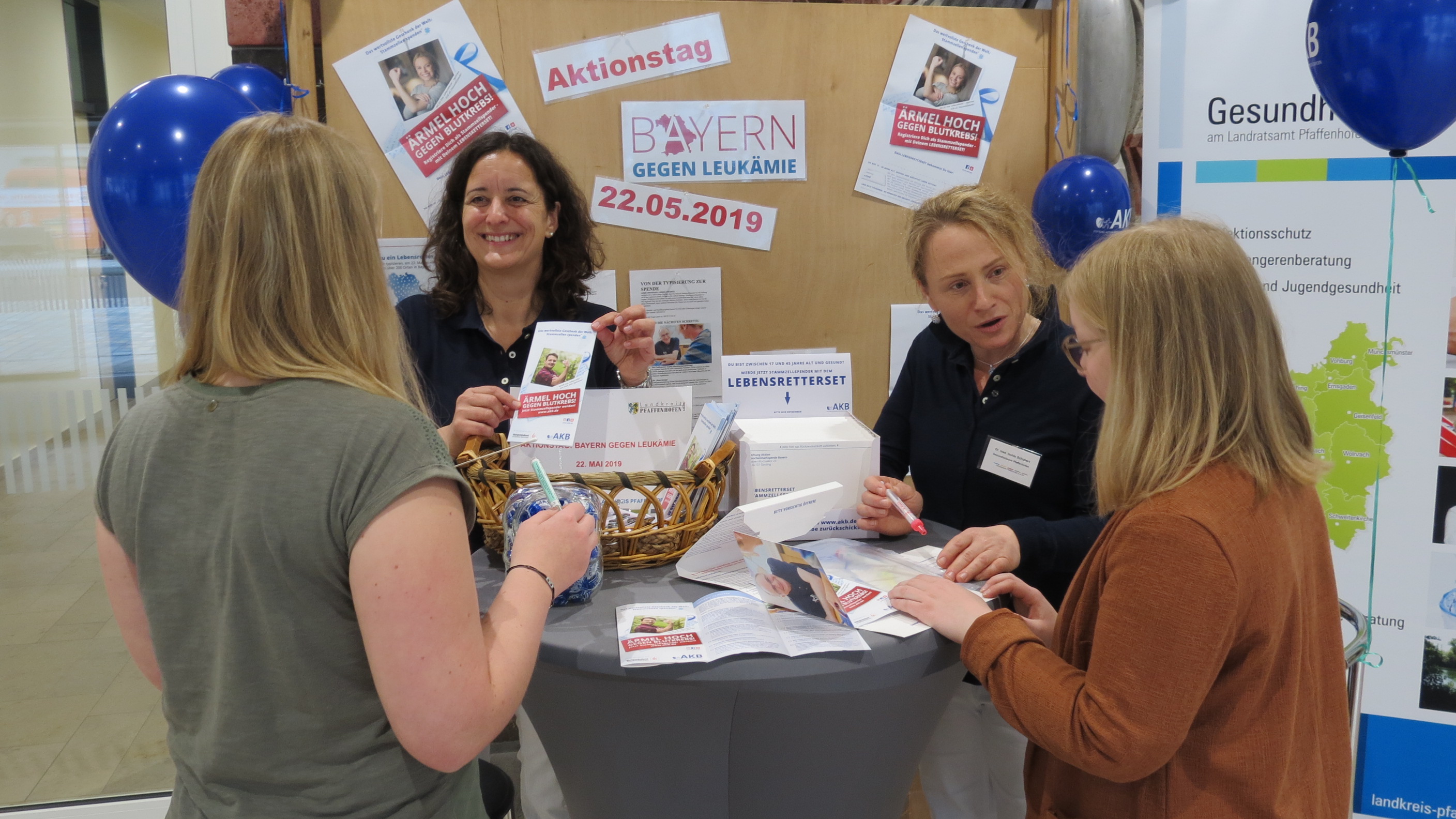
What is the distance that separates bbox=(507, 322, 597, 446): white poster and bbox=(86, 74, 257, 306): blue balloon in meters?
0.85

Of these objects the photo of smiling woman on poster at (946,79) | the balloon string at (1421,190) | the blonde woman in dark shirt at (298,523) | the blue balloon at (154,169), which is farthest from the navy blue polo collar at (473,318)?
the balloon string at (1421,190)

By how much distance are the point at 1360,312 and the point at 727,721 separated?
6.54 feet

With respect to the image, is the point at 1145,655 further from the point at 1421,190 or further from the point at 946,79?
the point at 946,79

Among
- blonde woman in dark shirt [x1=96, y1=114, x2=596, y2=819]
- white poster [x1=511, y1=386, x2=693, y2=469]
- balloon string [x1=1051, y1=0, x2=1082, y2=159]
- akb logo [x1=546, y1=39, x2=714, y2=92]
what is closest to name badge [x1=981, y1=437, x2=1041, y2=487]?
white poster [x1=511, y1=386, x2=693, y2=469]

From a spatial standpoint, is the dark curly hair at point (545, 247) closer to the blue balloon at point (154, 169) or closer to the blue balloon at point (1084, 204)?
the blue balloon at point (154, 169)

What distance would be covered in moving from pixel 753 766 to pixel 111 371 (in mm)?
A: 2420

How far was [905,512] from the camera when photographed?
150cm

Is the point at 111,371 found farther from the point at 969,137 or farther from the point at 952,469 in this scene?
the point at 969,137

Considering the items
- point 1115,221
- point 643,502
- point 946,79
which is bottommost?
point 643,502

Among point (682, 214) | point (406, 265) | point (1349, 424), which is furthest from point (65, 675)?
point (1349, 424)

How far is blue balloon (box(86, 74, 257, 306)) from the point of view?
1819 millimetres

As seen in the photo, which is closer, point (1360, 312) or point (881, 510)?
point (881, 510)

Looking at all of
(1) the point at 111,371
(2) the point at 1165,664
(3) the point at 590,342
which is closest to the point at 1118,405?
(2) the point at 1165,664

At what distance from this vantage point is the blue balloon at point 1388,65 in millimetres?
1771
